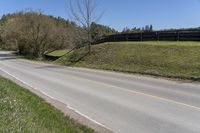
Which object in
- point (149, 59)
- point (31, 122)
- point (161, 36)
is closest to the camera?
point (31, 122)

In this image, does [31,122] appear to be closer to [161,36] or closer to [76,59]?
[161,36]

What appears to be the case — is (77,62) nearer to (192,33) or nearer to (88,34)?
(88,34)

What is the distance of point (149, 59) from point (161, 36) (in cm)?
829

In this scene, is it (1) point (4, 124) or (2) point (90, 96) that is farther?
(2) point (90, 96)

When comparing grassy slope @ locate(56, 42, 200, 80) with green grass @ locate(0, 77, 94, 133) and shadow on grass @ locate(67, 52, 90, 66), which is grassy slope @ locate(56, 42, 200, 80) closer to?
shadow on grass @ locate(67, 52, 90, 66)

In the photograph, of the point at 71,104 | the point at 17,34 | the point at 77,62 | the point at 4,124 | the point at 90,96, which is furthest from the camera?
the point at 17,34

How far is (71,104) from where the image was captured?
47.5 feet

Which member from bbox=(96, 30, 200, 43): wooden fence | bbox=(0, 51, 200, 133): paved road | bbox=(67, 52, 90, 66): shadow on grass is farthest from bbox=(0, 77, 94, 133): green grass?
bbox=(67, 52, 90, 66): shadow on grass

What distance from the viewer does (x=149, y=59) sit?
2944 centimetres

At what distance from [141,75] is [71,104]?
38.4 feet

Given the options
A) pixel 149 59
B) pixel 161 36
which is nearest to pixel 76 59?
pixel 161 36

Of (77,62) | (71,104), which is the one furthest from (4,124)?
(77,62)

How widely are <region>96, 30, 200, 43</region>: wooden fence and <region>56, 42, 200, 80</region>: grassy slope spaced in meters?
1.85

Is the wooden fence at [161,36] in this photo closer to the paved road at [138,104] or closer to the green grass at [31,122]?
the paved road at [138,104]
